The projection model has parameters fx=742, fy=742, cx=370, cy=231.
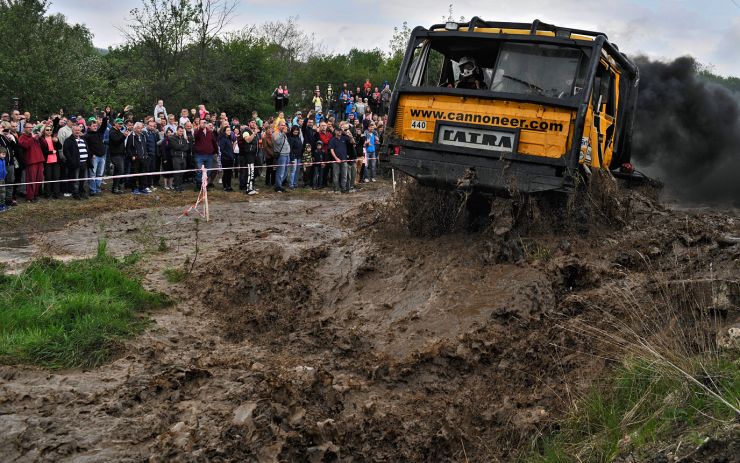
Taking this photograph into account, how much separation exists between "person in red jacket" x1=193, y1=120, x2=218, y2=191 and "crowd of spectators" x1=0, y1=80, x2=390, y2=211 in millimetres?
25

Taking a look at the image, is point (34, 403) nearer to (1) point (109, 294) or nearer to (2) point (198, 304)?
(1) point (109, 294)

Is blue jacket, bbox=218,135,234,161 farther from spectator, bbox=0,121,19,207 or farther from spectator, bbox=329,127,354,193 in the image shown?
spectator, bbox=0,121,19,207

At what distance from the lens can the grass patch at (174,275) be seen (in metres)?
10.2

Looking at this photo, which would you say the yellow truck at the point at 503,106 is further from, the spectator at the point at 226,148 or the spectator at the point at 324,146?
the spectator at the point at 324,146

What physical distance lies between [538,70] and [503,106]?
2.64 feet

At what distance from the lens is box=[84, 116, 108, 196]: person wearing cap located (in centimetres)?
1689

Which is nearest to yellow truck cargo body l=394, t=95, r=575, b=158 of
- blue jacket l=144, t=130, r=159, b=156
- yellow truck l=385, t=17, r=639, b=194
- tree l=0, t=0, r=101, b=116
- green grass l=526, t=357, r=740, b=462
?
yellow truck l=385, t=17, r=639, b=194

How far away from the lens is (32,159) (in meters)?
15.5

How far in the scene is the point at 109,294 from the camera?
345 inches

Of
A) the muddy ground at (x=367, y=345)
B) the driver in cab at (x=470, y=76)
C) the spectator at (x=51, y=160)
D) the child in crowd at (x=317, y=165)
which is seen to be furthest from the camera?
the child in crowd at (x=317, y=165)

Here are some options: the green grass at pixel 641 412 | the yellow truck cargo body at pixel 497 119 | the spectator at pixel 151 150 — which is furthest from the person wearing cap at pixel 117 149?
the green grass at pixel 641 412

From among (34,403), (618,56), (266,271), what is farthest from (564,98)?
(34,403)

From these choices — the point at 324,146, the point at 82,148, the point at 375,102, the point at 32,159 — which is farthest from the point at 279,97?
the point at 32,159

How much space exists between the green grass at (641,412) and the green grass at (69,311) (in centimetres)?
446
